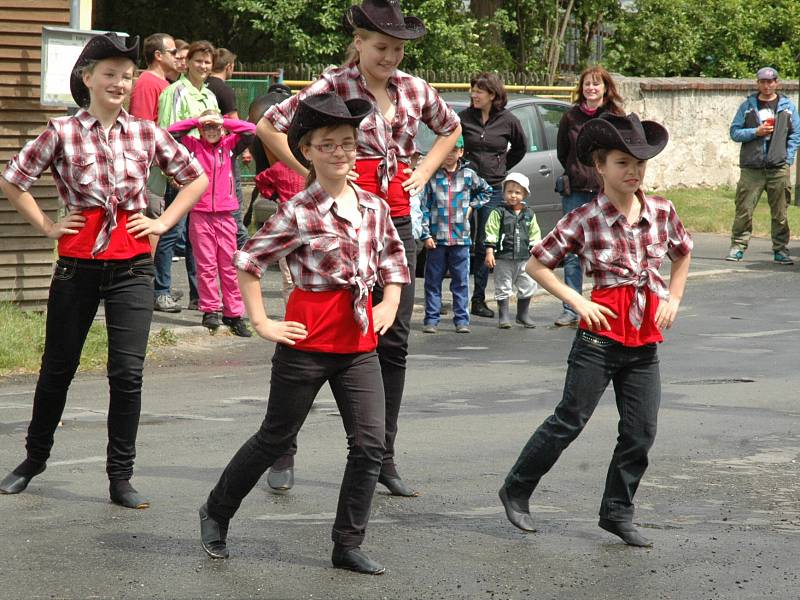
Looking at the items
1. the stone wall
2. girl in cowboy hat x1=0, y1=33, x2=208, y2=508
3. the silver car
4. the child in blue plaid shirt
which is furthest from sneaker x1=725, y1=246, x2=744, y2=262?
girl in cowboy hat x1=0, y1=33, x2=208, y2=508

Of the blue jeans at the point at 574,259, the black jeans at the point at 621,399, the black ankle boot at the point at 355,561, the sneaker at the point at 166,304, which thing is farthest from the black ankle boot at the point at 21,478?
the blue jeans at the point at 574,259

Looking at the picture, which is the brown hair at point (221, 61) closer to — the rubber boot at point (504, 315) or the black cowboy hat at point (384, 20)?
the rubber boot at point (504, 315)

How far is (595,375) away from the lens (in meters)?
5.69

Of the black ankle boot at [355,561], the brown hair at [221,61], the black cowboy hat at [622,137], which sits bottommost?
the black ankle boot at [355,561]

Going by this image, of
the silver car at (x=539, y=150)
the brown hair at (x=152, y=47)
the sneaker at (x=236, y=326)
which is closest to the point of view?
the sneaker at (x=236, y=326)

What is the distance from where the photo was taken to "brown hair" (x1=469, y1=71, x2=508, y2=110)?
13000 mm

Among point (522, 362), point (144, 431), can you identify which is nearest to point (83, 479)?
point (144, 431)

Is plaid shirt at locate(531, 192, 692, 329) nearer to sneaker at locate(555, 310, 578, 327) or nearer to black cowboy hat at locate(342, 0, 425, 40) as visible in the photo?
black cowboy hat at locate(342, 0, 425, 40)

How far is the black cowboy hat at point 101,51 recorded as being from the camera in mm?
6102

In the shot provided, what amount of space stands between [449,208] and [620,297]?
256 inches

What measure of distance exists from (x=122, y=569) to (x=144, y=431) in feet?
8.78

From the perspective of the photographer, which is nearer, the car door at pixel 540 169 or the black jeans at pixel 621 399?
the black jeans at pixel 621 399

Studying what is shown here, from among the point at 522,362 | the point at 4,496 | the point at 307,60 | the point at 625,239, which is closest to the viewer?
the point at 625,239

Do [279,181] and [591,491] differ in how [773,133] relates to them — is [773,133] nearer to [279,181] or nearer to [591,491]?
[279,181]
